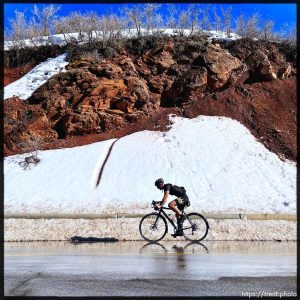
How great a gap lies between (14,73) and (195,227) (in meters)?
26.8

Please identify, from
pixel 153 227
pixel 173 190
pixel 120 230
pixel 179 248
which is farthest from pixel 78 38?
pixel 179 248

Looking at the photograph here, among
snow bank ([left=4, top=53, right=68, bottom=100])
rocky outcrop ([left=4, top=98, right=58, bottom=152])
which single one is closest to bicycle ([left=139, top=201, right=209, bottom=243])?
rocky outcrop ([left=4, top=98, right=58, bottom=152])

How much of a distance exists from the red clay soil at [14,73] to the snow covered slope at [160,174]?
11030mm

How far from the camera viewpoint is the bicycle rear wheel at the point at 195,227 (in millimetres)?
11547

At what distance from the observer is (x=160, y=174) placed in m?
21.0

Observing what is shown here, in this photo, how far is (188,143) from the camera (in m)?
24.6

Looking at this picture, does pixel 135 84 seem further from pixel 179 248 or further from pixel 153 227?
pixel 179 248

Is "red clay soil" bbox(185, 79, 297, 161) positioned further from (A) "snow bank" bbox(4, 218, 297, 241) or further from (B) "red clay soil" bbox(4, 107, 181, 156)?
(A) "snow bank" bbox(4, 218, 297, 241)

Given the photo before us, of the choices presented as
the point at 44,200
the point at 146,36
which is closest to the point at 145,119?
the point at 146,36

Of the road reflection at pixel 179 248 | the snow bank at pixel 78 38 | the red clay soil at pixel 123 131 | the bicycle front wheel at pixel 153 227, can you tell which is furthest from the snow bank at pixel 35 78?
the road reflection at pixel 179 248

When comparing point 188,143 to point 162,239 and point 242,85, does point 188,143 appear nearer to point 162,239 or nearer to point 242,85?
point 242,85

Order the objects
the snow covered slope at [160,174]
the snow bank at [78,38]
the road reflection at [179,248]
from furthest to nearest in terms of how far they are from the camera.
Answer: the snow bank at [78,38], the snow covered slope at [160,174], the road reflection at [179,248]

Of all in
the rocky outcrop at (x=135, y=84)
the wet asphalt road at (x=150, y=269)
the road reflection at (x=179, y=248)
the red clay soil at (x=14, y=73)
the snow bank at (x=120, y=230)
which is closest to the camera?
the wet asphalt road at (x=150, y=269)

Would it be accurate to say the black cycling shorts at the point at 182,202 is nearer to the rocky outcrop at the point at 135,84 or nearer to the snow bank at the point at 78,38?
the rocky outcrop at the point at 135,84
